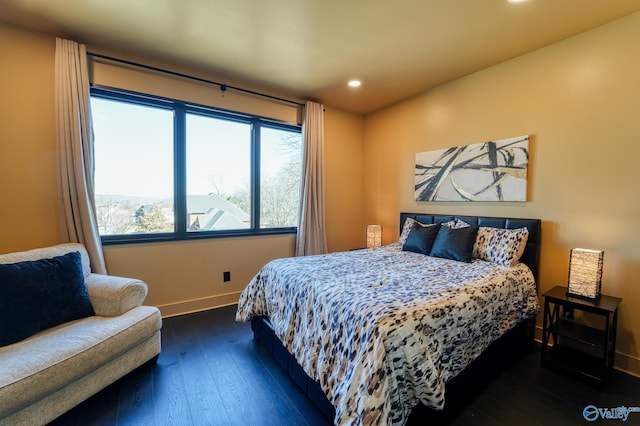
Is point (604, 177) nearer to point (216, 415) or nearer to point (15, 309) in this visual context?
point (216, 415)

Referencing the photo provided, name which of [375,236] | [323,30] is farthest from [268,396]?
[323,30]

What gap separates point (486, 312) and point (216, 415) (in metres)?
1.85

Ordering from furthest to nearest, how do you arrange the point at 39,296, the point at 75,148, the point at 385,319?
1. the point at 75,148
2. the point at 39,296
3. the point at 385,319

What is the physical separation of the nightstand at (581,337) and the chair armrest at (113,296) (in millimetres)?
3198

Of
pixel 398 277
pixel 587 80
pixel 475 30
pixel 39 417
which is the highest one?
pixel 475 30

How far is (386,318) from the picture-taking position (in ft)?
4.50

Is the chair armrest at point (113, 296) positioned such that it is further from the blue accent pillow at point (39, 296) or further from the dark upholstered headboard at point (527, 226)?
the dark upholstered headboard at point (527, 226)

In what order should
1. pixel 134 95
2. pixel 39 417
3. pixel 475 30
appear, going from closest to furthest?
pixel 39 417 → pixel 475 30 → pixel 134 95

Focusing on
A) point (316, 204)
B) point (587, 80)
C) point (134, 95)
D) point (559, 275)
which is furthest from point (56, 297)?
point (587, 80)

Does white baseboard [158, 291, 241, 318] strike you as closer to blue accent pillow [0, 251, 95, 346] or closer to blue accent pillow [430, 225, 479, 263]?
blue accent pillow [0, 251, 95, 346]

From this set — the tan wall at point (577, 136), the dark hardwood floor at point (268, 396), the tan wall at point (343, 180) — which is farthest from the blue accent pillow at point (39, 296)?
the tan wall at point (577, 136)

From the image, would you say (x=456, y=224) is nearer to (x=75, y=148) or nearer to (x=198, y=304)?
(x=198, y=304)

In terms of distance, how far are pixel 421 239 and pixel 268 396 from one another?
6.91 feet

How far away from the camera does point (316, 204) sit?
3.80m
